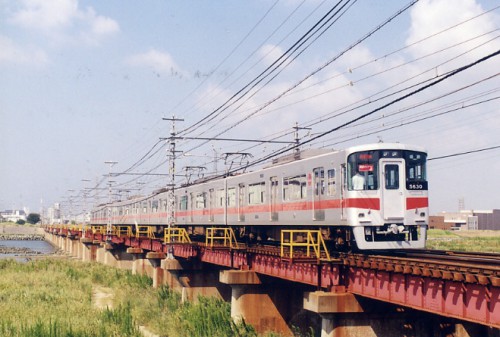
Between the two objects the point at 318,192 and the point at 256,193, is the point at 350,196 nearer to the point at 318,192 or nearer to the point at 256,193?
the point at 318,192

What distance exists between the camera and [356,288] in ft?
61.3

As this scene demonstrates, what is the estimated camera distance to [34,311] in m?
31.8

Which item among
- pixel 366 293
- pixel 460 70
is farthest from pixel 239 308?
pixel 460 70

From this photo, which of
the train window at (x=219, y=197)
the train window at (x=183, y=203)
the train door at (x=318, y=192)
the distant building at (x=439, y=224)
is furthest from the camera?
the distant building at (x=439, y=224)

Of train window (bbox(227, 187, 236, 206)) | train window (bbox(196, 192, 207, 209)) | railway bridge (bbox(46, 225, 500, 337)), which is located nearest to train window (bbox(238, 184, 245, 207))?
train window (bbox(227, 187, 236, 206))

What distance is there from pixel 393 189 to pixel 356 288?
3692 millimetres

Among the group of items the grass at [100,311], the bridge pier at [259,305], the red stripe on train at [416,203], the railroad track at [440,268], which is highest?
the red stripe on train at [416,203]

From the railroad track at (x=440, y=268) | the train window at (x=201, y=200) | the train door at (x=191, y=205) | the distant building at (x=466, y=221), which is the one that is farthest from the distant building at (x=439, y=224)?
the railroad track at (x=440, y=268)

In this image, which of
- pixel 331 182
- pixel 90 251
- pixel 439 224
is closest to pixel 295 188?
pixel 331 182

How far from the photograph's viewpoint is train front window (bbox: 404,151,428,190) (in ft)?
67.9

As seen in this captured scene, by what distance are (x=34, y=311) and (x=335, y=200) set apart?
727 inches

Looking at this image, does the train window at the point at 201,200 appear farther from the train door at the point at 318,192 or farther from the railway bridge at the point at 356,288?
the train door at the point at 318,192

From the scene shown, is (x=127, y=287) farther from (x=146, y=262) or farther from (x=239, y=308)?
(x=239, y=308)

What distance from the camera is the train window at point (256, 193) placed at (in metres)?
28.5
